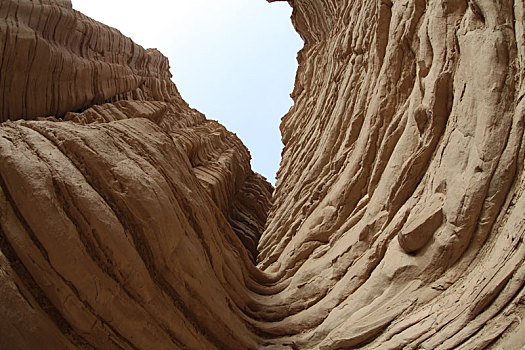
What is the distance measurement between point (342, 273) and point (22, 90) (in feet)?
22.2

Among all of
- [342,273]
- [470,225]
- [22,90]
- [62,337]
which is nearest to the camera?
[62,337]

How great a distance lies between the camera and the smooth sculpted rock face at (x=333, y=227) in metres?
3.19

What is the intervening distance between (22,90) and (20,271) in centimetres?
559

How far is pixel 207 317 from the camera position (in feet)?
13.8

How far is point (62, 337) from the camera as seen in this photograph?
3109mm

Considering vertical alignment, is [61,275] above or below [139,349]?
above

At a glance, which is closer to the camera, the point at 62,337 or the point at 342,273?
the point at 62,337

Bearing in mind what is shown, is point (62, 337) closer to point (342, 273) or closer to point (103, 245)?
point (103, 245)

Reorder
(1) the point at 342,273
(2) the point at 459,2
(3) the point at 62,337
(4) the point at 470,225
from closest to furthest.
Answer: (3) the point at 62,337, (4) the point at 470,225, (2) the point at 459,2, (1) the point at 342,273

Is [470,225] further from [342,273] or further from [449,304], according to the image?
[342,273]

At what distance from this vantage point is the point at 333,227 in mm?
5953

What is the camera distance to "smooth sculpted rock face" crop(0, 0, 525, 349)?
3188mm

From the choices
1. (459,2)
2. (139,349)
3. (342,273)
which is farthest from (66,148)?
(459,2)

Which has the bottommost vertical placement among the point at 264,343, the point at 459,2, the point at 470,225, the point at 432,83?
the point at 264,343
